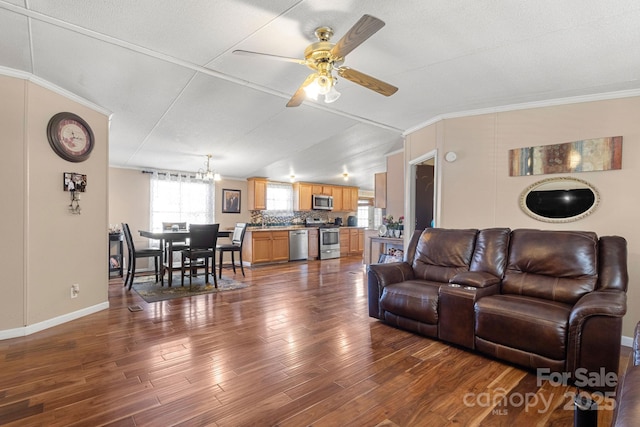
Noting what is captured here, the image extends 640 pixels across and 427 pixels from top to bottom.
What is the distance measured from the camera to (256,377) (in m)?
2.16

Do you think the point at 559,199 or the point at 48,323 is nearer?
the point at 48,323

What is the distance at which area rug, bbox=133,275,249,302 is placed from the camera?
4320mm

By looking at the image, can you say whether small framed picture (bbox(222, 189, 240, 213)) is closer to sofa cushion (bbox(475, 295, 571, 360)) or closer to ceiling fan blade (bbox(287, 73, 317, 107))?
ceiling fan blade (bbox(287, 73, 317, 107))

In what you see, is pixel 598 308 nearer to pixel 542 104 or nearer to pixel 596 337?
pixel 596 337

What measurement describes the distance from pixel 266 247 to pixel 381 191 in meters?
2.85

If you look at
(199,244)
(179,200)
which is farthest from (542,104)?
(179,200)

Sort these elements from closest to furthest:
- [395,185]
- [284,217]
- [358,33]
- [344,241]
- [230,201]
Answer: [358,33] < [395,185] < [230,201] < [284,217] < [344,241]

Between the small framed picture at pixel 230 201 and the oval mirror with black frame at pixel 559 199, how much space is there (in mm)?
5828

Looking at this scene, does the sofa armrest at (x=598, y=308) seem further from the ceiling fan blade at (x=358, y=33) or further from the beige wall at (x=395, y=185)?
the beige wall at (x=395, y=185)

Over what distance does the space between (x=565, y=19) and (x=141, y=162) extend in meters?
6.33

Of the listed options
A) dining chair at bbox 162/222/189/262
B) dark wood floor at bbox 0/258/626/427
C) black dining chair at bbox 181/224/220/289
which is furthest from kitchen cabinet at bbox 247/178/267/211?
dark wood floor at bbox 0/258/626/427

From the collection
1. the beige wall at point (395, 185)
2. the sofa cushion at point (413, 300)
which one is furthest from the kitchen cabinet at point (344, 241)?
the sofa cushion at point (413, 300)

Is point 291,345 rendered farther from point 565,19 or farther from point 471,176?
point 565,19

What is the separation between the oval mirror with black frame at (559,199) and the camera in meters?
3.05
